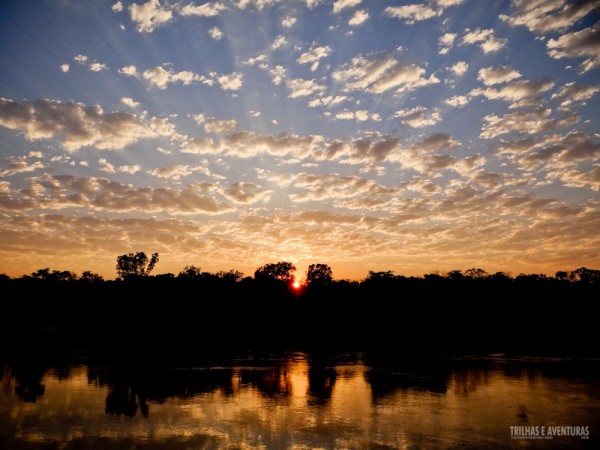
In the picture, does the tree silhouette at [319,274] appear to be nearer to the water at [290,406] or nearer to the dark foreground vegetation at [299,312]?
the dark foreground vegetation at [299,312]

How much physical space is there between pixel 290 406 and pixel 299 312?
7046 centimetres

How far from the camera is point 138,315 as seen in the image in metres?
80.4

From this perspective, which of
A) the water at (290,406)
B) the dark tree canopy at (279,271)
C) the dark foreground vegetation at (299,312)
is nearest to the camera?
the water at (290,406)

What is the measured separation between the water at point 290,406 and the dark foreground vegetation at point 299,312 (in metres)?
29.9

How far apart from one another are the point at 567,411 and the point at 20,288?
100 meters

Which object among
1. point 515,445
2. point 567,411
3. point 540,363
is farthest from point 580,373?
point 515,445

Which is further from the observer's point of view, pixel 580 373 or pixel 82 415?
pixel 580 373

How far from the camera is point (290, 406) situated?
62.0 ft

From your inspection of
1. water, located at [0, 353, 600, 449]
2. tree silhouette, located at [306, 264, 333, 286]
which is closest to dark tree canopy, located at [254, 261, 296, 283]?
tree silhouette, located at [306, 264, 333, 286]

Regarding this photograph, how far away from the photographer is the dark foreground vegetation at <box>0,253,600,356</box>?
66938mm

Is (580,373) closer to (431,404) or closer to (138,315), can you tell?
(431,404)

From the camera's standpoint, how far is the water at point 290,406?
557 inches

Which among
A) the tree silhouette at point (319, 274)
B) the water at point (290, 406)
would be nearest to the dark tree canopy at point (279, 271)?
the tree silhouette at point (319, 274)

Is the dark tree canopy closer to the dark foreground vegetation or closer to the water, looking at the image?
the dark foreground vegetation
